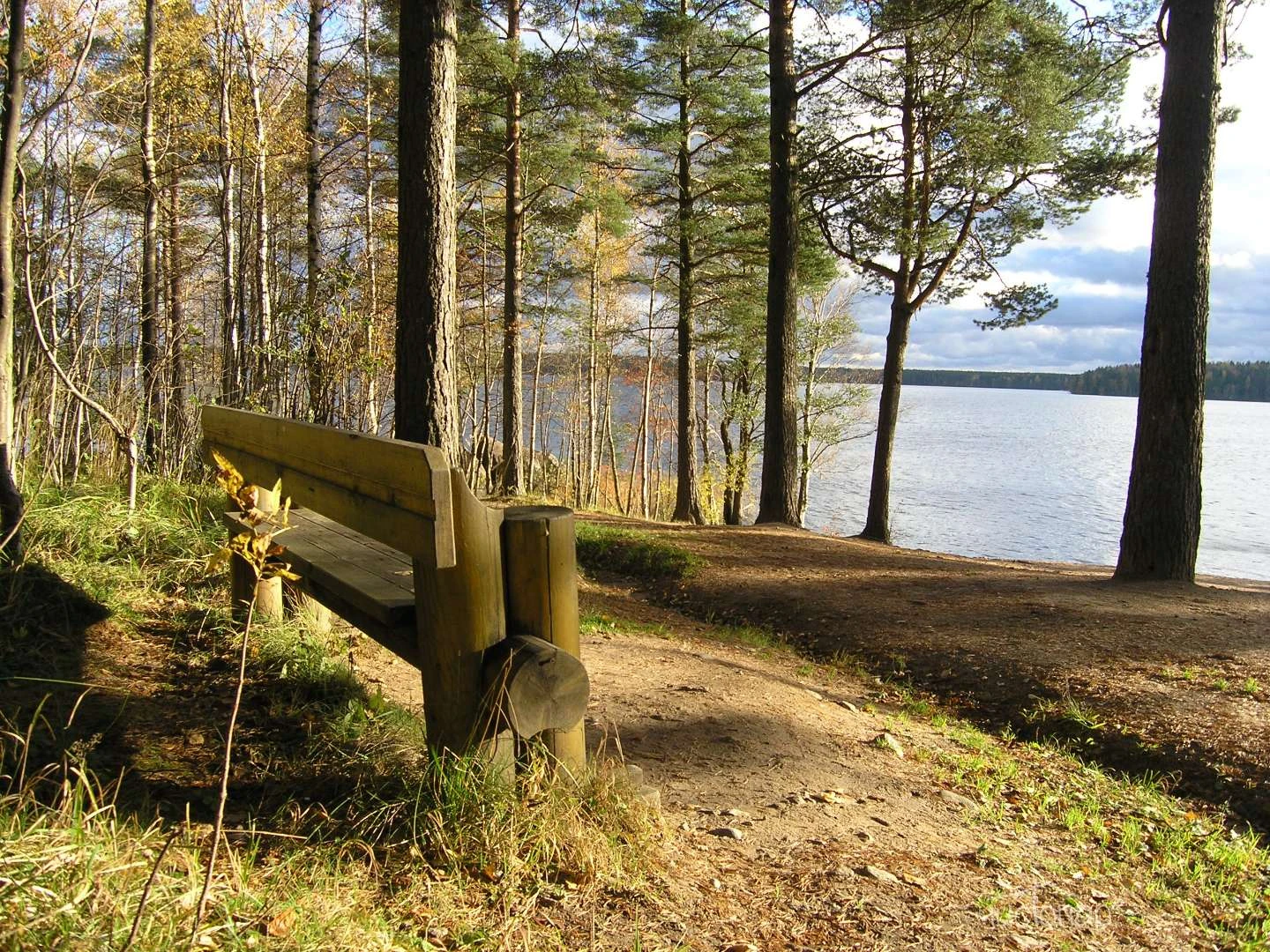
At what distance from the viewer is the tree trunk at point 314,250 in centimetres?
753

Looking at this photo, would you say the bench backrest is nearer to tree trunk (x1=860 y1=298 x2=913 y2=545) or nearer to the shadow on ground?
the shadow on ground

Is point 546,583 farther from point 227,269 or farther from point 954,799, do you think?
point 227,269

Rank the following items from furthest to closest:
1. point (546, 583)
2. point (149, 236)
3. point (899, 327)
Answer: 1. point (899, 327)
2. point (149, 236)
3. point (546, 583)

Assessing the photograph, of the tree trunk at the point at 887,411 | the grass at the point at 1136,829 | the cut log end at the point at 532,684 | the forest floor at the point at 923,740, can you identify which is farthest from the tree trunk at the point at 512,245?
the cut log end at the point at 532,684

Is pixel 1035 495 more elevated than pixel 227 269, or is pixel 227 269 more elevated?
pixel 227 269

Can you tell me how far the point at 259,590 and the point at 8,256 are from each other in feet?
5.94

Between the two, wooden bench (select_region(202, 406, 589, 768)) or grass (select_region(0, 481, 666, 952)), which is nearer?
grass (select_region(0, 481, 666, 952))

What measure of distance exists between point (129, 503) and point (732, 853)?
402 cm

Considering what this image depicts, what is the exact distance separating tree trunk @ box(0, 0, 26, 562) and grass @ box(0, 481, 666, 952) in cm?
24

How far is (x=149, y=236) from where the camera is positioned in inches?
396

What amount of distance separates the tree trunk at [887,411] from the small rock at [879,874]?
11761mm

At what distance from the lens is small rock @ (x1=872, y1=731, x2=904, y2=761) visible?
405 cm

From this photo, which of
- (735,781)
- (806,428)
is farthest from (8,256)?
(806,428)

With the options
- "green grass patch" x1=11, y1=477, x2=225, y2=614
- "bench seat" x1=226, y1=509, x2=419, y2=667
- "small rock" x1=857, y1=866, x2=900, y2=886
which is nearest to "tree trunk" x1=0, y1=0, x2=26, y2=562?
"green grass patch" x1=11, y1=477, x2=225, y2=614
